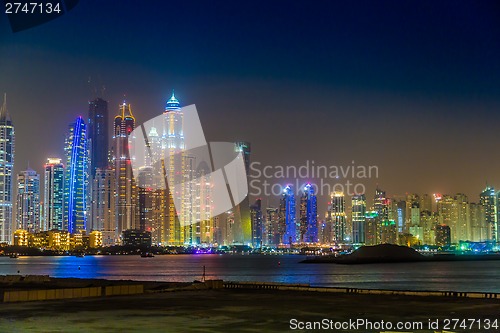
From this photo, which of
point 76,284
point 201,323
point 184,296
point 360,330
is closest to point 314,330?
point 360,330

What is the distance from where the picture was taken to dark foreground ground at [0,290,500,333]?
22188mm

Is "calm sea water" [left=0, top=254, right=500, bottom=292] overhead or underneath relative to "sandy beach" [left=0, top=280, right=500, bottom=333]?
underneath

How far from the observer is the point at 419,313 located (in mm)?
26000

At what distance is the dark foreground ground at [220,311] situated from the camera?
874 inches

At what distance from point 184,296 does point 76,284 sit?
13078 millimetres

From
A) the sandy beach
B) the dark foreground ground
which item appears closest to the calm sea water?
the sandy beach

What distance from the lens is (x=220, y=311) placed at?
2694 cm

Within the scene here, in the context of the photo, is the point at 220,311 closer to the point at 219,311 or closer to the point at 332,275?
the point at 219,311

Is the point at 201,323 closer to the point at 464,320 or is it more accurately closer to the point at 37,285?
the point at 464,320

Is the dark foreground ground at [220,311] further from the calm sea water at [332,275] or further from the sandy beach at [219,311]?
the calm sea water at [332,275]

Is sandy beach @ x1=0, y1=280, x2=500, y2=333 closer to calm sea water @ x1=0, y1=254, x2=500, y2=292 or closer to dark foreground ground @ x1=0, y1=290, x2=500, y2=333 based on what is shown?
dark foreground ground @ x1=0, y1=290, x2=500, y2=333

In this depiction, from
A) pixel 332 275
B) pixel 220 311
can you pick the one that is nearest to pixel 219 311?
pixel 220 311

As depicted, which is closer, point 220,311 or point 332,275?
point 220,311

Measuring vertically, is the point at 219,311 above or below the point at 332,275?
above
